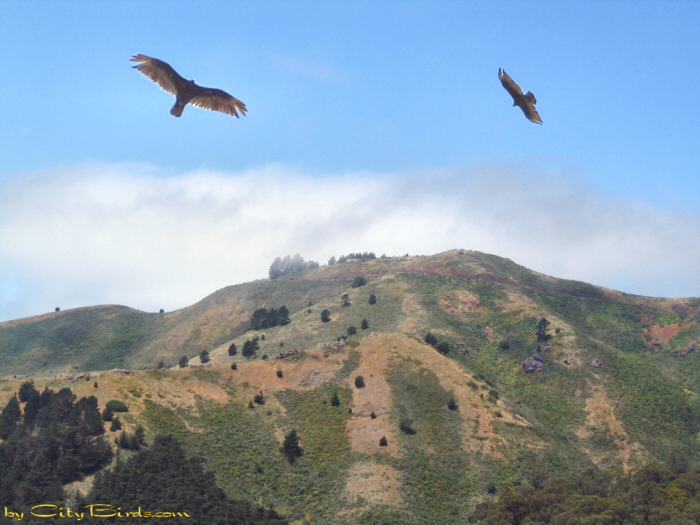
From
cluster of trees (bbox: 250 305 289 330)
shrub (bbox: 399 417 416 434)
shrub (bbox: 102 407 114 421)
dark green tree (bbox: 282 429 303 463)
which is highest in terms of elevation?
cluster of trees (bbox: 250 305 289 330)

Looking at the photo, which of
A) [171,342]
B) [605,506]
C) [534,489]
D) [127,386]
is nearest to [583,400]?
[534,489]

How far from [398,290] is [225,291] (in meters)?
57.4

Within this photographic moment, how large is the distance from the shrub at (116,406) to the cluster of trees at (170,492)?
23.7 feet

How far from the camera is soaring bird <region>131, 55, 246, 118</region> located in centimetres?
1541

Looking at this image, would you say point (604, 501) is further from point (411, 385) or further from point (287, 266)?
point (287, 266)

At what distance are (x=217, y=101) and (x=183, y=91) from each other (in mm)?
1050

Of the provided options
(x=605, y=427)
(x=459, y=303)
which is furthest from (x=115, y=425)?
(x=459, y=303)

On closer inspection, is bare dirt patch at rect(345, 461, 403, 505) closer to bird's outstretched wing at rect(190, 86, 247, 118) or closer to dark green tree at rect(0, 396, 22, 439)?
dark green tree at rect(0, 396, 22, 439)

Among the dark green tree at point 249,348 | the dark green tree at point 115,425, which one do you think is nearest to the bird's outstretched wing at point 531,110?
the dark green tree at point 115,425

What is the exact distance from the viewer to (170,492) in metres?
47.4

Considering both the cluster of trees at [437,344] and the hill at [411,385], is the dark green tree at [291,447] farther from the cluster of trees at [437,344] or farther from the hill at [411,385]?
the cluster of trees at [437,344]

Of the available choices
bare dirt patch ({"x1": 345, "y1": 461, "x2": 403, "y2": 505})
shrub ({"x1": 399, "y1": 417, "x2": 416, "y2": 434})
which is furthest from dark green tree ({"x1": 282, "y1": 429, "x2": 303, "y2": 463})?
shrub ({"x1": 399, "y1": 417, "x2": 416, "y2": 434})

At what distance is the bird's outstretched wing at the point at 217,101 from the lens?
16.1 meters

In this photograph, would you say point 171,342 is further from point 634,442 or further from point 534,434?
point 634,442
